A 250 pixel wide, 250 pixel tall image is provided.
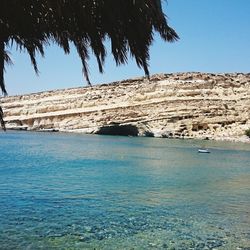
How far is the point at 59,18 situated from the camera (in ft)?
12.2

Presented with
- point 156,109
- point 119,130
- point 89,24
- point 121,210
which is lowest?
point 121,210

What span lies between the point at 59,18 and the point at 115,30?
46cm

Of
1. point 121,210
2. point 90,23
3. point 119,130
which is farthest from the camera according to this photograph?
point 119,130

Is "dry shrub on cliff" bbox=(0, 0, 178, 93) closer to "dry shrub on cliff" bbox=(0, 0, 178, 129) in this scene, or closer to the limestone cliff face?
"dry shrub on cliff" bbox=(0, 0, 178, 129)

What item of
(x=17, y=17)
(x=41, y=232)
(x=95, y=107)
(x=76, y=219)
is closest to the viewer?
(x=17, y=17)

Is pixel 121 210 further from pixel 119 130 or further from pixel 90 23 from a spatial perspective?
pixel 119 130

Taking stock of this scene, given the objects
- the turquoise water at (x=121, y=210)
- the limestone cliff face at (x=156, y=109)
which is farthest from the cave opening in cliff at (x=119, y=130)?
the turquoise water at (x=121, y=210)

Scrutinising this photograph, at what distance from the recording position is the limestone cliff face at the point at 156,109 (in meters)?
87.2

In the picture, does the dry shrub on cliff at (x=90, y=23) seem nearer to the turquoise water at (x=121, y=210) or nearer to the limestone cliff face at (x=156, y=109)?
the turquoise water at (x=121, y=210)

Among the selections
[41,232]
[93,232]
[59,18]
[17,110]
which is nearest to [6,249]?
[41,232]

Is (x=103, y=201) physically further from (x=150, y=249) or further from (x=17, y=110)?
(x=17, y=110)

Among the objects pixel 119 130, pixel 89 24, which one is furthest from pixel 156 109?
pixel 89 24

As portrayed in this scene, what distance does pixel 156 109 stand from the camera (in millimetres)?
89688

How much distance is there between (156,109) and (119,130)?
8610 millimetres
